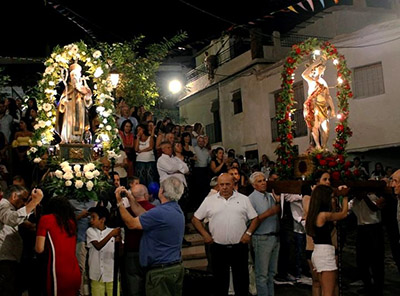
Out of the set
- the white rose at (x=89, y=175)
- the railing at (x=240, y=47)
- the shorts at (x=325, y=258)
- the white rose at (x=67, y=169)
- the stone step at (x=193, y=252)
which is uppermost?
the railing at (x=240, y=47)

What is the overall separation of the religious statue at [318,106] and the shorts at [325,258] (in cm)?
380

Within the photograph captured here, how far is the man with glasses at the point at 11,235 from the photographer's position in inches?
215

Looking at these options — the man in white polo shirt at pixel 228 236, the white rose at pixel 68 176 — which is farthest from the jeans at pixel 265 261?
the white rose at pixel 68 176

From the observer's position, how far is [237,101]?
23.2 m

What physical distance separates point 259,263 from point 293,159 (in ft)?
9.66

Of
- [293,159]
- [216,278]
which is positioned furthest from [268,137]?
[216,278]

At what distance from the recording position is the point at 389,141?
51.5 feet

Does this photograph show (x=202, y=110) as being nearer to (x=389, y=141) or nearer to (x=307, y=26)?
(x=307, y=26)

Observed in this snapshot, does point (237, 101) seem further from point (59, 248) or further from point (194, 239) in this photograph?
point (59, 248)

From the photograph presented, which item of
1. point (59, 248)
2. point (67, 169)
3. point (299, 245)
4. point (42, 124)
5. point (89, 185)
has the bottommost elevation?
point (299, 245)

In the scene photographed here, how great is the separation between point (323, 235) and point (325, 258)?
0.28 m

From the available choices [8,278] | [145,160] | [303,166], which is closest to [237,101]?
[145,160]

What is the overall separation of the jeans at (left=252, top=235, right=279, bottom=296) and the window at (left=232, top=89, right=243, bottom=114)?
16.2 metres

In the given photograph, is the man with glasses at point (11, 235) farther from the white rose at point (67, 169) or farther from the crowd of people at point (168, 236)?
the white rose at point (67, 169)
